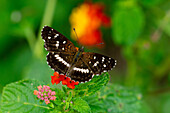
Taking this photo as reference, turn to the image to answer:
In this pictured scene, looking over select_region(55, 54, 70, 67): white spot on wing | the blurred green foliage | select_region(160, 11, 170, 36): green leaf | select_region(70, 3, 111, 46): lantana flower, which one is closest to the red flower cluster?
select_region(55, 54, 70, 67): white spot on wing

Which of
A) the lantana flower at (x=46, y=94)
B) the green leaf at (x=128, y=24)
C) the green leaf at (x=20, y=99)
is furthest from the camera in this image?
the green leaf at (x=128, y=24)

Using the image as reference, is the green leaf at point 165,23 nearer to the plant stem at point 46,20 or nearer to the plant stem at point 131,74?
the plant stem at point 131,74

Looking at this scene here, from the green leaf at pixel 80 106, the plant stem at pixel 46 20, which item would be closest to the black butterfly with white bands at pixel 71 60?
the green leaf at pixel 80 106

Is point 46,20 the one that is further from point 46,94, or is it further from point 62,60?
point 46,94

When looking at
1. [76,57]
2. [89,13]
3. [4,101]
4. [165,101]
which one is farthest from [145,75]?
[4,101]

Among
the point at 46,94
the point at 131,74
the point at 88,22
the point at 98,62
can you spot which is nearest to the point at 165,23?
the point at 131,74
